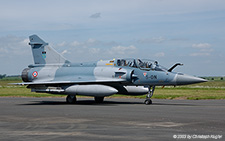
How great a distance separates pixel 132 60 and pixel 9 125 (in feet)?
43.2

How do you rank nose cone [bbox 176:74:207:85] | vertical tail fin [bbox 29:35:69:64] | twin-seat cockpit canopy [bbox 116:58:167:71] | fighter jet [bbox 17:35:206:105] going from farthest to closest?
vertical tail fin [bbox 29:35:69:64] → twin-seat cockpit canopy [bbox 116:58:167:71] → fighter jet [bbox 17:35:206:105] → nose cone [bbox 176:74:207:85]

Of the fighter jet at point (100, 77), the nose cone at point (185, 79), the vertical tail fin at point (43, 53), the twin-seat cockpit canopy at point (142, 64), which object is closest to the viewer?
the nose cone at point (185, 79)

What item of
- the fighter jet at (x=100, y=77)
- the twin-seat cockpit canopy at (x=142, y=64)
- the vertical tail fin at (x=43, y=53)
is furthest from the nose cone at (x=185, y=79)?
the vertical tail fin at (x=43, y=53)

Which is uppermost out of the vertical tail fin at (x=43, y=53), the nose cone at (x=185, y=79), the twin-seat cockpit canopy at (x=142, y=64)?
the vertical tail fin at (x=43, y=53)

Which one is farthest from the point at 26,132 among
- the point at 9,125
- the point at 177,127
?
the point at 177,127

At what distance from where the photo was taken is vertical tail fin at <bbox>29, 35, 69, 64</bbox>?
2991 centimetres

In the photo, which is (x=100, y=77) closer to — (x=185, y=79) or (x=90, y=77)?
(x=90, y=77)

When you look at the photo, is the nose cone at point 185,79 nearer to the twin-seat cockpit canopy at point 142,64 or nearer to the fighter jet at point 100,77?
the fighter jet at point 100,77

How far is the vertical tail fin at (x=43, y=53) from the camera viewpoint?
29.9 meters

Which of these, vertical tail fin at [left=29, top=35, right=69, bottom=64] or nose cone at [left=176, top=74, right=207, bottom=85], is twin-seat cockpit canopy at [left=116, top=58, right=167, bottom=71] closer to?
nose cone at [left=176, top=74, right=207, bottom=85]

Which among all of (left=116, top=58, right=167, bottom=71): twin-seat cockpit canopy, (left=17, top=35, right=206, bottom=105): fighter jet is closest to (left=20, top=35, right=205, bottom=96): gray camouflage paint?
(left=17, top=35, right=206, bottom=105): fighter jet

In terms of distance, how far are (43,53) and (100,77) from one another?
22.6ft

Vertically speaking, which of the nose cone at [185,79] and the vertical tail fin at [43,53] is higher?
the vertical tail fin at [43,53]

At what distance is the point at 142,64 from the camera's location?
2470 centimetres
